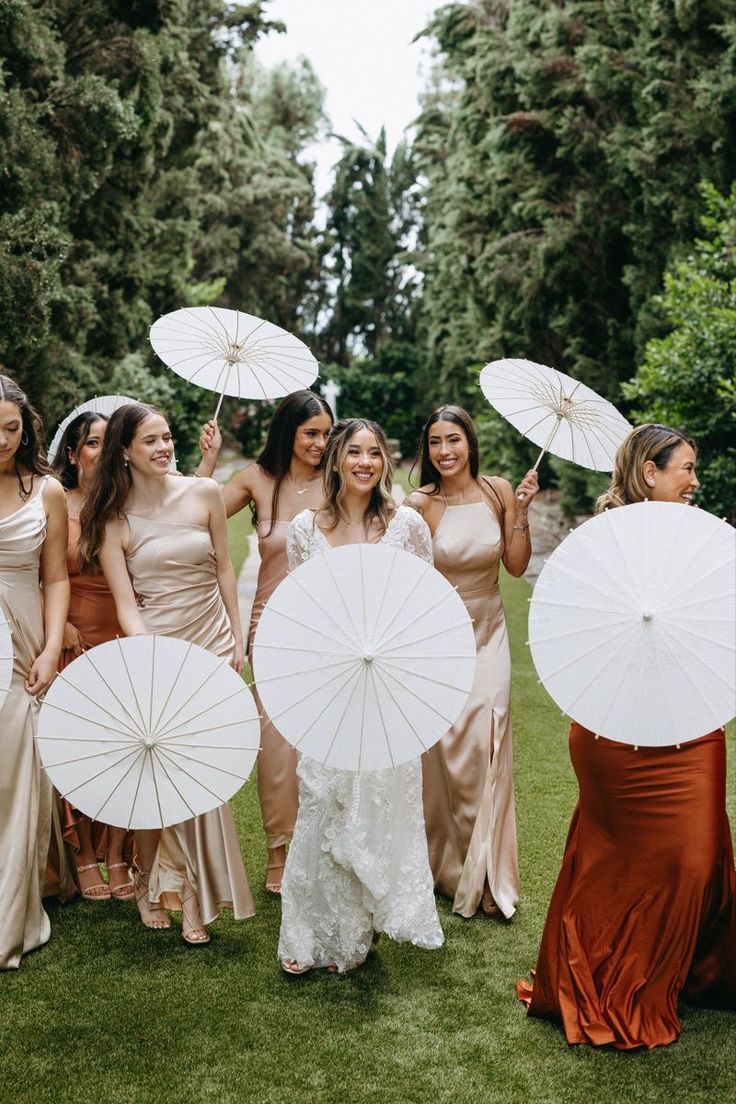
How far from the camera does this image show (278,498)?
17.2 ft

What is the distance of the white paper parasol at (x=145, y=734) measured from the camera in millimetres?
3699

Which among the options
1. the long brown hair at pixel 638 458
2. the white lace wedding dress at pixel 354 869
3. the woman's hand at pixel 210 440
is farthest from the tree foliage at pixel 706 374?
the white lace wedding dress at pixel 354 869

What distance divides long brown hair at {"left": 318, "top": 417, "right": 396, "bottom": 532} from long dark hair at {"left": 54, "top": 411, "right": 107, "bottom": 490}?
4.72ft

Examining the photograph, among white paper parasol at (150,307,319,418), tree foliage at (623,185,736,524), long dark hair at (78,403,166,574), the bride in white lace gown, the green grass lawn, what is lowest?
the green grass lawn

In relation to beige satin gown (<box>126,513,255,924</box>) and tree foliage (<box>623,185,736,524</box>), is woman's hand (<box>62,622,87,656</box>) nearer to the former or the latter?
beige satin gown (<box>126,513,255,924</box>)

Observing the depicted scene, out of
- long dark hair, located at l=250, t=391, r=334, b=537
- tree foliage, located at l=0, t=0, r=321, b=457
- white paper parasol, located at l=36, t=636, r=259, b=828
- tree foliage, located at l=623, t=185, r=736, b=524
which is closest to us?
white paper parasol, located at l=36, t=636, r=259, b=828

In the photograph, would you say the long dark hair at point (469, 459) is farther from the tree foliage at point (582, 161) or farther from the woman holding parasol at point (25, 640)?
the tree foliage at point (582, 161)

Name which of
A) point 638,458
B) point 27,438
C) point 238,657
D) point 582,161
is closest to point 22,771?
point 238,657

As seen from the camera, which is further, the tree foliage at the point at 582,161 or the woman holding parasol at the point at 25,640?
the tree foliage at the point at 582,161

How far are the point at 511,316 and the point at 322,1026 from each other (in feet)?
53.1

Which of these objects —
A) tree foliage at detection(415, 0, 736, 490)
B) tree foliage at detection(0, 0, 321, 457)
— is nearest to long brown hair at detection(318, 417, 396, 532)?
tree foliage at detection(0, 0, 321, 457)

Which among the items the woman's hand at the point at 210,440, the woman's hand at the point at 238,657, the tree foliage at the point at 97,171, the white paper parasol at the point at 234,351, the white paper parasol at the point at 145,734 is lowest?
the white paper parasol at the point at 145,734

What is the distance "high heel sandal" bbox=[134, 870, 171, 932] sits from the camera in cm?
449

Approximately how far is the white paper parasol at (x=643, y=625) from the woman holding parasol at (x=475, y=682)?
1.48 metres
